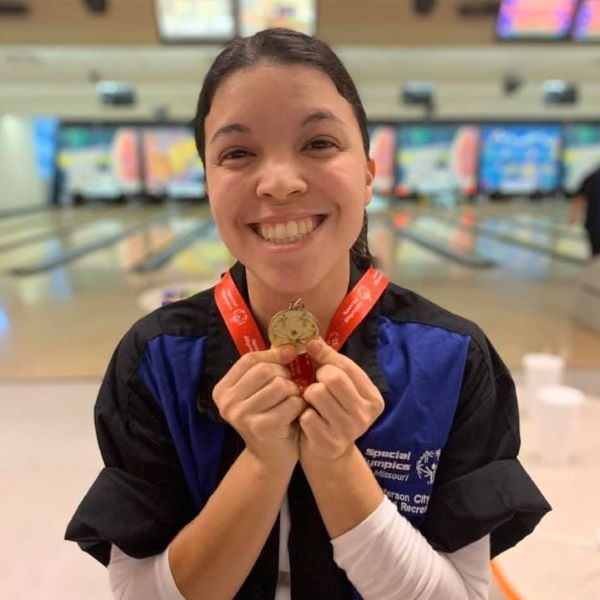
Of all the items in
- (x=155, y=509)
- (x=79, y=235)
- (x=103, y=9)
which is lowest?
(x=79, y=235)

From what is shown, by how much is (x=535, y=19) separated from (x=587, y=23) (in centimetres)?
37

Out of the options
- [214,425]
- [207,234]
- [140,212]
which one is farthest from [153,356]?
[140,212]

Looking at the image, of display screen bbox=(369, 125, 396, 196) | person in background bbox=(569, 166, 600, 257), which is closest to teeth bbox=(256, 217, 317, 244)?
person in background bbox=(569, 166, 600, 257)

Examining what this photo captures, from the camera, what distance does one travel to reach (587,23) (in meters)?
4.32

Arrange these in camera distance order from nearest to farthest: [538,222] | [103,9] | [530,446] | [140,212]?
[530,446] → [103,9] → [538,222] → [140,212]

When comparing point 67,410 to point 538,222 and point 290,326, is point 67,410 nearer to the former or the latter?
point 290,326

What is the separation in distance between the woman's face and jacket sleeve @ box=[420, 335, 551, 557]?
0.29 meters

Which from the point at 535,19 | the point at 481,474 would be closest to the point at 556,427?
the point at 481,474

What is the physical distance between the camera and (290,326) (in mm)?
769

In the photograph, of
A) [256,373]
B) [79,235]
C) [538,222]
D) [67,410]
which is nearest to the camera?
[256,373]

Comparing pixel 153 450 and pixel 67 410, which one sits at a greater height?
pixel 153 450

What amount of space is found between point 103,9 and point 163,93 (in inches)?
276

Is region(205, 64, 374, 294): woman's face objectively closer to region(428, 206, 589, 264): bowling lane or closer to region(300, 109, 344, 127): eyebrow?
region(300, 109, 344, 127): eyebrow

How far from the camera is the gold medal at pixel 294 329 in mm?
762
